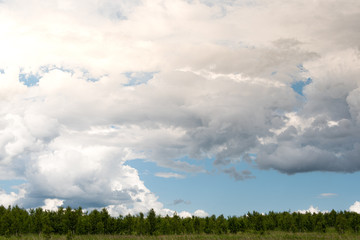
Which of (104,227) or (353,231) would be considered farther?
(353,231)

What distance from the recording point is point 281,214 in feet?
235

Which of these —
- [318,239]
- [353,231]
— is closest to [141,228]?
[318,239]

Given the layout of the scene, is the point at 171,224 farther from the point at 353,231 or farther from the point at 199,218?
the point at 353,231

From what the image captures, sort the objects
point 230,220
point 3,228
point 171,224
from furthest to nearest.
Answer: point 230,220
point 171,224
point 3,228

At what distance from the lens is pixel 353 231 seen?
200 ft

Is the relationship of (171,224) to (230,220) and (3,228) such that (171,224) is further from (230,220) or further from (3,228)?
(3,228)

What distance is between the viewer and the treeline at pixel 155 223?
53.8 metres

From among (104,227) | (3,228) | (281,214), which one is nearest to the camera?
(3,228)

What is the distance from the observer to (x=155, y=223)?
55.5m

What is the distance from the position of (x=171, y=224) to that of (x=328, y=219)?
101 feet

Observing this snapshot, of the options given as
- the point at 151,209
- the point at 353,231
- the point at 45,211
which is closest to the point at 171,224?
the point at 151,209

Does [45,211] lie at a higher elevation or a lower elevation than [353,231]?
higher

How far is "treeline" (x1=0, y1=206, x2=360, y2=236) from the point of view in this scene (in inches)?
2120

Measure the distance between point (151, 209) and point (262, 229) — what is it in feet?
67.8
